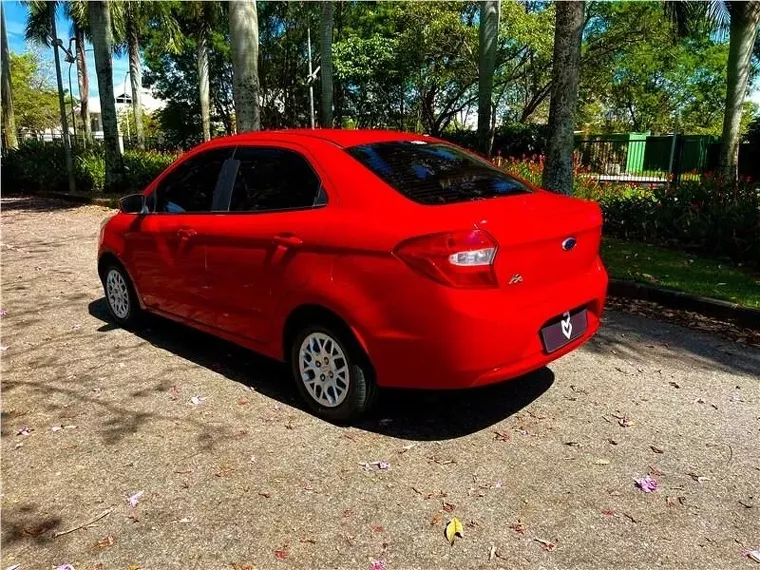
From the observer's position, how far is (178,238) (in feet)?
14.5

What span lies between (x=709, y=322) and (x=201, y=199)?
4.59 meters

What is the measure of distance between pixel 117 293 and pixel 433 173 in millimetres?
3368

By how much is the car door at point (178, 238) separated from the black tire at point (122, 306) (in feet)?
0.86

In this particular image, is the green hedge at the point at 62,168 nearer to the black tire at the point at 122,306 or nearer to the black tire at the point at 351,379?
the black tire at the point at 122,306

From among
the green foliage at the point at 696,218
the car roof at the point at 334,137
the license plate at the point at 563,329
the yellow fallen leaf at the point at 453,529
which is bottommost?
the yellow fallen leaf at the point at 453,529

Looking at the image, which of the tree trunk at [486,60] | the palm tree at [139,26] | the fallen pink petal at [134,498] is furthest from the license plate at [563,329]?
the palm tree at [139,26]

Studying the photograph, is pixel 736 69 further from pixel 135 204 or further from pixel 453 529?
pixel 453 529

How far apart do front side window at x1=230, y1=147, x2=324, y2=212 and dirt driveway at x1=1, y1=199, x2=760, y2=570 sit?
4.22 feet

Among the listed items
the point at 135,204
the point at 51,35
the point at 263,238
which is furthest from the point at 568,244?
the point at 51,35

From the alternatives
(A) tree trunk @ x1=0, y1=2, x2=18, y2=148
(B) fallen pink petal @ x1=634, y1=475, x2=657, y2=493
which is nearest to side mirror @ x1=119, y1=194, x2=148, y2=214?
(B) fallen pink petal @ x1=634, y1=475, x2=657, y2=493

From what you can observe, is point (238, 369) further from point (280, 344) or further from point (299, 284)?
point (299, 284)

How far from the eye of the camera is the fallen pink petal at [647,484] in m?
2.89

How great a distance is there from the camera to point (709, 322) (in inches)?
215

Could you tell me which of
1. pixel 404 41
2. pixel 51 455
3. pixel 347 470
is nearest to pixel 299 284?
pixel 347 470
